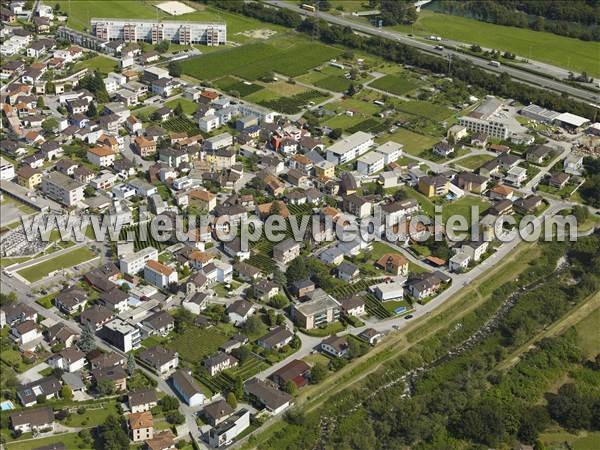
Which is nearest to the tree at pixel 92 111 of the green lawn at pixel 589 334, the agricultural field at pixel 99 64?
the agricultural field at pixel 99 64

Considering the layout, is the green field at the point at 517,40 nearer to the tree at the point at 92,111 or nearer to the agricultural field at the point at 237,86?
the agricultural field at the point at 237,86

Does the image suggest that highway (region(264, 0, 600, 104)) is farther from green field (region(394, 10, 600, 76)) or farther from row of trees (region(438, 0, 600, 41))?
row of trees (region(438, 0, 600, 41))

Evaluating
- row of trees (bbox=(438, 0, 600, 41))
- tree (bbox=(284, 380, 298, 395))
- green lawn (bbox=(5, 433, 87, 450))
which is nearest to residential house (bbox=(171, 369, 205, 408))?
tree (bbox=(284, 380, 298, 395))

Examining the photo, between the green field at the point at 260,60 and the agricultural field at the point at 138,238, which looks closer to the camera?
the agricultural field at the point at 138,238

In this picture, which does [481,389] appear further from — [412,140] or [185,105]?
[185,105]

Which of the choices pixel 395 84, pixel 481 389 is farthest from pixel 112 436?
pixel 395 84

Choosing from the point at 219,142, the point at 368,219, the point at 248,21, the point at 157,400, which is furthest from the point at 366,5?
the point at 157,400
